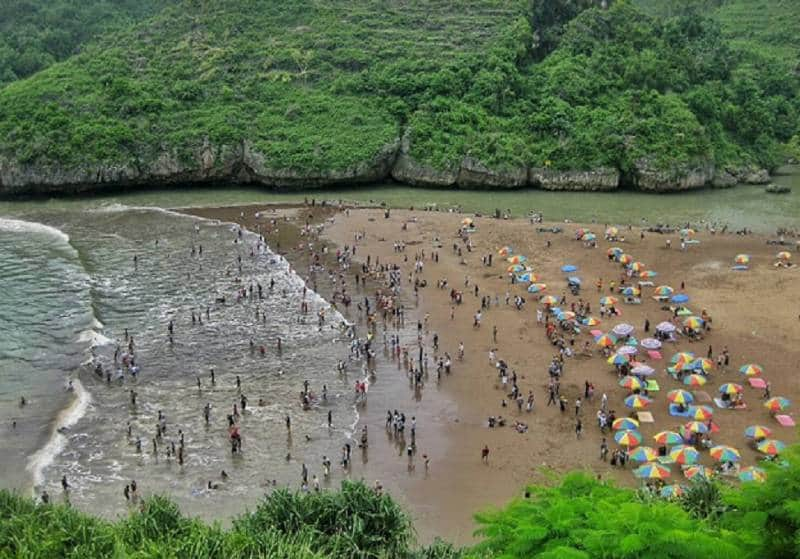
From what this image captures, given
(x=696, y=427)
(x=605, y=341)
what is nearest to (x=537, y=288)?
(x=605, y=341)

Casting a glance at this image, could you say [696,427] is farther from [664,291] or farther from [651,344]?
[664,291]

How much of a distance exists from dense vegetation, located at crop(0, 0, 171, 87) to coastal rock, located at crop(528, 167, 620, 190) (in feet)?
213

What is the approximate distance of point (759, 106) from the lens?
277 ft

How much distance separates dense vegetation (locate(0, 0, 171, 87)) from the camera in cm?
10381

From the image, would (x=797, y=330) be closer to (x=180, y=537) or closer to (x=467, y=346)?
(x=467, y=346)

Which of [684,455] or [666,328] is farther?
[666,328]

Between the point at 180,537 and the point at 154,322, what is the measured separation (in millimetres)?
27691

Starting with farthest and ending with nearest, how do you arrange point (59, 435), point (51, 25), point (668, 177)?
1. point (51, 25)
2. point (668, 177)
3. point (59, 435)

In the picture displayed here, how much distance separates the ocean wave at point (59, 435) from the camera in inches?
1131

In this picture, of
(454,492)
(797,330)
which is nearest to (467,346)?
(454,492)

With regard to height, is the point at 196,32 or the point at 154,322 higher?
the point at 196,32

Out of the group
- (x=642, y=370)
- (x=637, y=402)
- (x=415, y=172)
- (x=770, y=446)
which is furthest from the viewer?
(x=415, y=172)

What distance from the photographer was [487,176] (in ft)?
241

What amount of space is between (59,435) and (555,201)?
48311mm
